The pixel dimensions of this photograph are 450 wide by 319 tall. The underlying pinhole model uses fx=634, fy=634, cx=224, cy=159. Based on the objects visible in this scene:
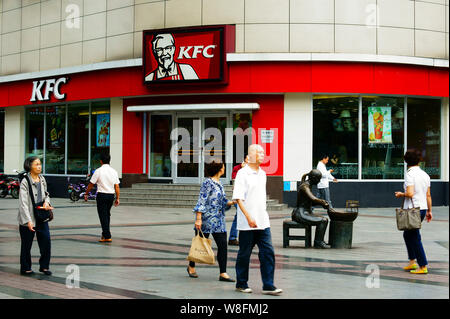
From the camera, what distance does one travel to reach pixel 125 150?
25.4 meters

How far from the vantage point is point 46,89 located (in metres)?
27.7

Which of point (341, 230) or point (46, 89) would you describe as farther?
point (46, 89)

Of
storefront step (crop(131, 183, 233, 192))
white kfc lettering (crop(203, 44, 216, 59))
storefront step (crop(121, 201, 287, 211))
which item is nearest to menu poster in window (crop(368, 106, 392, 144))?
storefront step (crop(121, 201, 287, 211))

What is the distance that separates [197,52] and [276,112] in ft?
11.8

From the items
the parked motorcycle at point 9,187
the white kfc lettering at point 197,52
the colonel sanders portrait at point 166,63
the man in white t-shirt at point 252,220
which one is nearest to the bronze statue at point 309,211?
the man in white t-shirt at point 252,220

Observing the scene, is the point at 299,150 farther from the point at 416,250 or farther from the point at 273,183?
the point at 416,250

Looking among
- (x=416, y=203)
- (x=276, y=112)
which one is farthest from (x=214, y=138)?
(x=416, y=203)

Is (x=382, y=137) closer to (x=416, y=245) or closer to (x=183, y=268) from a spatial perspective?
(x=416, y=245)

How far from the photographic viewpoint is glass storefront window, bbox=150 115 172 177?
985 inches

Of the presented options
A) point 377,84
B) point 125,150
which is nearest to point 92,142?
point 125,150

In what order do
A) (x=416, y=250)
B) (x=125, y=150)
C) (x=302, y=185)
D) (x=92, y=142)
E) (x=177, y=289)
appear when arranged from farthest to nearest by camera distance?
(x=92, y=142) → (x=125, y=150) → (x=302, y=185) → (x=416, y=250) → (x=177, y=289)

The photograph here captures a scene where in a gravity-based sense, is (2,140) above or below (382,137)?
above

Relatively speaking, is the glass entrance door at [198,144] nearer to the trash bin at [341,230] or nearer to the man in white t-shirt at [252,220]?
the trash bin at [341,230]

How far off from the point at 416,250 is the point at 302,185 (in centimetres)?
320
